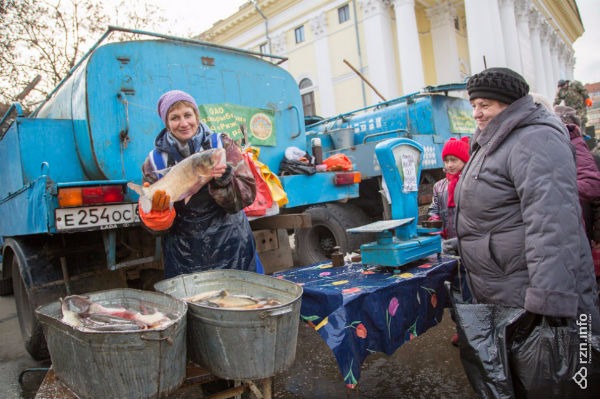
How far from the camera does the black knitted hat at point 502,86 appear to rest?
1.92m

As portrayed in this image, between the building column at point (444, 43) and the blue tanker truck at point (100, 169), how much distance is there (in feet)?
68.9

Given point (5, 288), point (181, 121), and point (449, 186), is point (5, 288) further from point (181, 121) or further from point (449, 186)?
point (449, 186)

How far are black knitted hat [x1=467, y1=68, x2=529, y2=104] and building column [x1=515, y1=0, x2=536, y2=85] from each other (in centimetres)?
2479

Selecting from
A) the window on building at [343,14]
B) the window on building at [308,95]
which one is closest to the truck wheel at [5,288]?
the window on building at [308,95]

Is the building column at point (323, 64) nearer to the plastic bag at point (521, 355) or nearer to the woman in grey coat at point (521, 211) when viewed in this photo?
the woman in grey coat at point (521, 211)

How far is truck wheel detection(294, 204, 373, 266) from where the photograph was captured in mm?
5466

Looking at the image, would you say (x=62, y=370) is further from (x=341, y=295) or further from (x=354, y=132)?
(x=354, y=132)

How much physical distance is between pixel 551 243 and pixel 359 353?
3.55 feet

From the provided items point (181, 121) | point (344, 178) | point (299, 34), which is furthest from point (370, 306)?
point (299, 34)

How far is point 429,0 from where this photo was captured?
22641mm

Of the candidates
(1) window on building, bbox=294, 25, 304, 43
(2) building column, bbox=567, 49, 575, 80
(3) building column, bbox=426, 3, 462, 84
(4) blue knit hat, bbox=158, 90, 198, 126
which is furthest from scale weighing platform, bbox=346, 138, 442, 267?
(2) building column, bbox=567, 49, 575, 80

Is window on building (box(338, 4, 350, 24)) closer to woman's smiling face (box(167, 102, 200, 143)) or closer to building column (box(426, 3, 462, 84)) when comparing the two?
building column (box(426, 3, 462, 84))

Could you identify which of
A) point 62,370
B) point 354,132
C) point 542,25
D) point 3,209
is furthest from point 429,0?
point 62,370

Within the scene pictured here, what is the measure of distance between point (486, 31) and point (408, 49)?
335cm
